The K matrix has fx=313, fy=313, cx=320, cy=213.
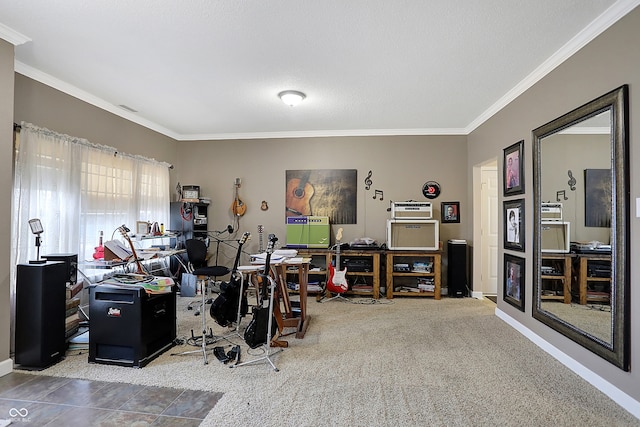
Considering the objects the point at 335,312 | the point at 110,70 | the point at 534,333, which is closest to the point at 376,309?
the point at 335,312

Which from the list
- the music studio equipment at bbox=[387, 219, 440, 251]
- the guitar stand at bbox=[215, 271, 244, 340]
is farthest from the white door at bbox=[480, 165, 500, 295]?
the guitar stand at bbox=[215, 271, 244, 340]

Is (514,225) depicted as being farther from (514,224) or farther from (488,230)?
(488,230)

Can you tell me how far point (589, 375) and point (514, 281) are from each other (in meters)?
1.25

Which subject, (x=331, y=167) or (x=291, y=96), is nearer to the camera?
(x=291, y=96)

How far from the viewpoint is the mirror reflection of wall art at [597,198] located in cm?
212

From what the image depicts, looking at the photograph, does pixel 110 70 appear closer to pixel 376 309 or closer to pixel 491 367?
pixel 376 309

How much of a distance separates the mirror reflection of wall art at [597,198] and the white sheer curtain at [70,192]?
467cm

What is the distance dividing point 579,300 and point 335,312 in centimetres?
247

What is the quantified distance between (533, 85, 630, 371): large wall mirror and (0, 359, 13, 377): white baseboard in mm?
4319

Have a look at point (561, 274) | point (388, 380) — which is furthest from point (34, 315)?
point (561, 274)

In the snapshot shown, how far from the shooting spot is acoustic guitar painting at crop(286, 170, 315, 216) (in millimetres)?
5227

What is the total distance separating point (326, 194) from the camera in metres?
5.19

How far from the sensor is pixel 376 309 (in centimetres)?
415

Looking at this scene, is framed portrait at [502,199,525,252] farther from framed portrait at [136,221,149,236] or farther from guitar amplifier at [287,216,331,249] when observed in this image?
framed portrait at [136,221,149,236]
